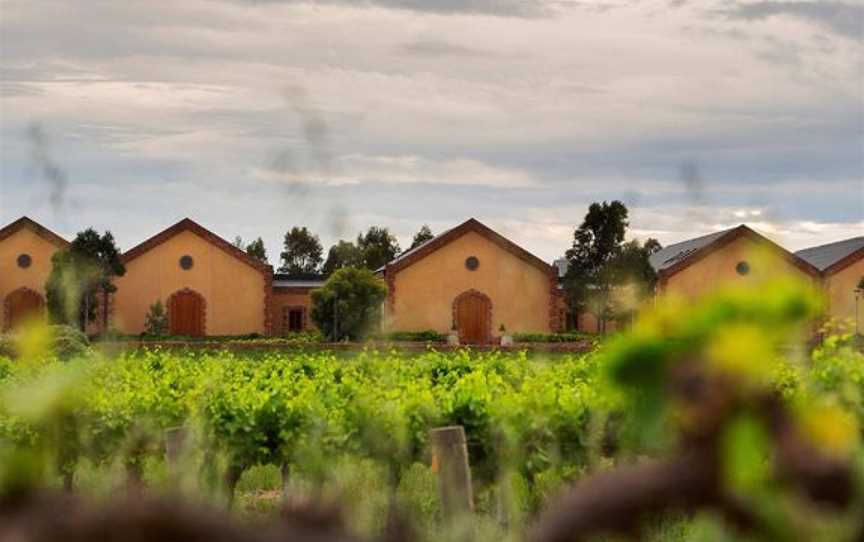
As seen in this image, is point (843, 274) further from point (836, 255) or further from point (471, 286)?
point (471, 286)

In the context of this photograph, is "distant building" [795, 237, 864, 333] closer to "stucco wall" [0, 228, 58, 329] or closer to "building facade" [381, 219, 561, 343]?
"building facade" [381, 219, 561, 343]

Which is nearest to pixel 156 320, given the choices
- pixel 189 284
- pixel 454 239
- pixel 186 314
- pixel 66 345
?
pixel 186 314

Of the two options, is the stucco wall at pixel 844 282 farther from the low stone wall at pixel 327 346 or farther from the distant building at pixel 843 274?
the low stone wall at pixel 327 346

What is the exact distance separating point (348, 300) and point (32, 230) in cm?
1480

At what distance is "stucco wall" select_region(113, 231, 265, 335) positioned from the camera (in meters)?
47.2

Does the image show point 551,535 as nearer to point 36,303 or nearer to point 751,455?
point 751,455

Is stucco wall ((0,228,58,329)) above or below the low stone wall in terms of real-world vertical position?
above

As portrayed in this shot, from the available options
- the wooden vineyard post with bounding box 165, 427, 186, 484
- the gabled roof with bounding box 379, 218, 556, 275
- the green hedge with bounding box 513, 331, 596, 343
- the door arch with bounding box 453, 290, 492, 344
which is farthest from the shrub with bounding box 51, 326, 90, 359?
the door arch with bounding box 453, 290, 492, 344

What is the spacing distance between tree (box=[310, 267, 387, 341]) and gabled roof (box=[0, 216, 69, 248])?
12645 millimetres

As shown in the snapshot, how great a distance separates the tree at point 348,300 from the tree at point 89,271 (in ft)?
27.3

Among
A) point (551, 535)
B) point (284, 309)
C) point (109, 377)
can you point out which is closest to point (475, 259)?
point (284, 309)

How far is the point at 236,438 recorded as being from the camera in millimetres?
10773

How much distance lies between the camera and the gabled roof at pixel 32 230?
48.5 m

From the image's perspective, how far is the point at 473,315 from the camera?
46.4 m
